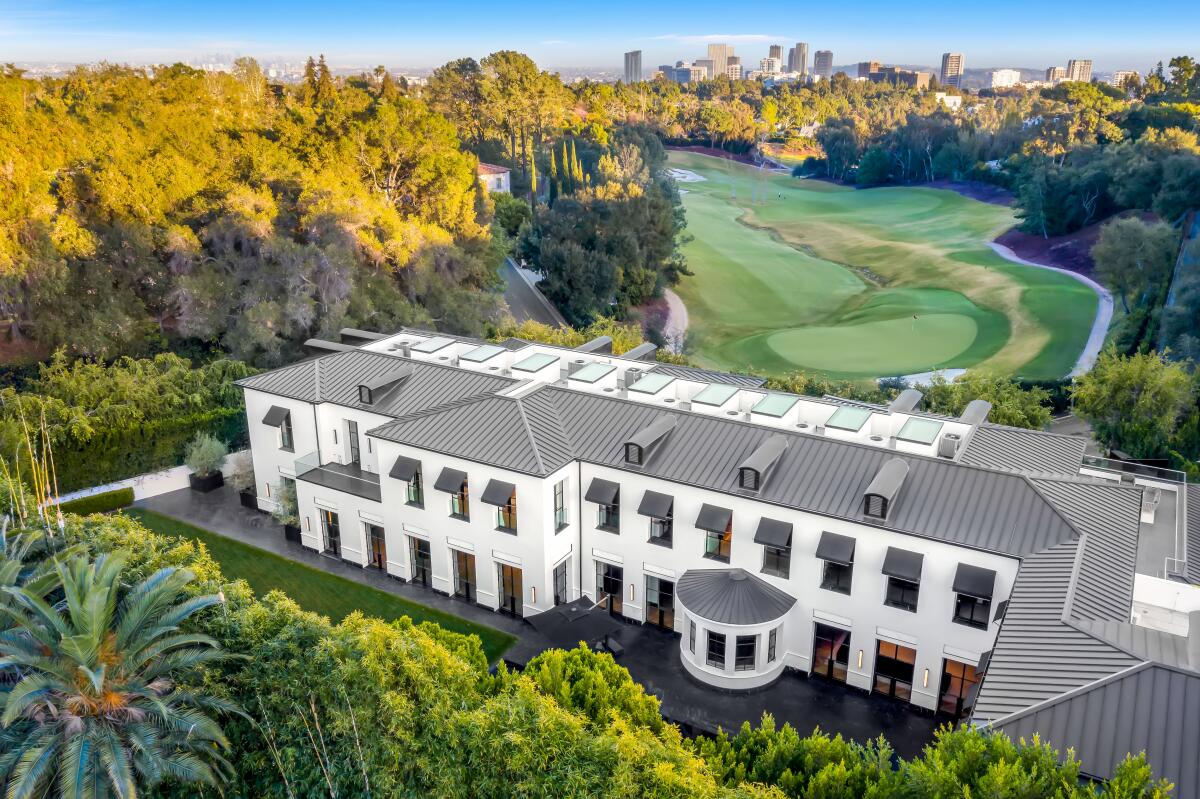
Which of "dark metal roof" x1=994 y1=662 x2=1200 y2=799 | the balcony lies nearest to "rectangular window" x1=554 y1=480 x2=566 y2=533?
the balcony

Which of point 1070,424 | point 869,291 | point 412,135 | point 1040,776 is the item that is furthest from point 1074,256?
point 1040,776

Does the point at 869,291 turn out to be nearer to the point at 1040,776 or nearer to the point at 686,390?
the point at 686,390

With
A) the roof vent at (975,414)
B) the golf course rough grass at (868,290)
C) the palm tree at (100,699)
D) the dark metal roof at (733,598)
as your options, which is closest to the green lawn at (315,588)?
the dark metal roof at (733,598)

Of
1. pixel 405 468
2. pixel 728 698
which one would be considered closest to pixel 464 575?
pixel 405 468

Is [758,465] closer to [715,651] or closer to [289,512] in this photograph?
[715,651]

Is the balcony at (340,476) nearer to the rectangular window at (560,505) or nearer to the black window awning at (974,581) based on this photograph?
the rectangular window at (560,505)

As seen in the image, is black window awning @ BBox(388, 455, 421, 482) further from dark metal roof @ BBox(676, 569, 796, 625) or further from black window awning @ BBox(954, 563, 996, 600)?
black window awning @ BBox(954, 563, 996, 600)
